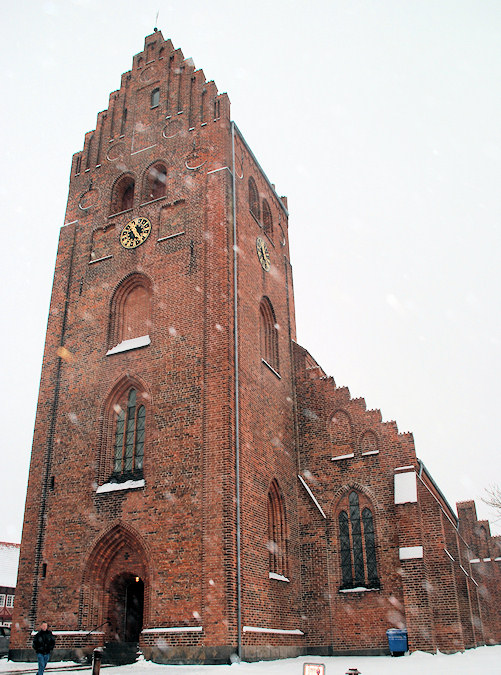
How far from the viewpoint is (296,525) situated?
68.4ft

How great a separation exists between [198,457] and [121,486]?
264cm

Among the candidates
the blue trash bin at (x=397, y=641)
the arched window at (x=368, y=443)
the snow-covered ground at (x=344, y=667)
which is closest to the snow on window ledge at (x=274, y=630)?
the snow-covered ground at (x=344, y=667)

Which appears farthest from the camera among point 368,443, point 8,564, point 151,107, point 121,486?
point 8,564

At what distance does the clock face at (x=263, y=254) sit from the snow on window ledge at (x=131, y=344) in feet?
18.7

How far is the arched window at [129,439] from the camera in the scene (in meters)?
18.5

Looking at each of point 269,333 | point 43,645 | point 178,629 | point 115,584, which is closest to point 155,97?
point 269,333

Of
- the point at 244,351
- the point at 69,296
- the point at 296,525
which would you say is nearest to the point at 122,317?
the point at 69,296

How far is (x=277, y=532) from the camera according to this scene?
19766 mm

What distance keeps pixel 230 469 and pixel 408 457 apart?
6572mm

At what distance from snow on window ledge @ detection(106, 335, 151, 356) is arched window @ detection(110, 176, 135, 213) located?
19.0 feet

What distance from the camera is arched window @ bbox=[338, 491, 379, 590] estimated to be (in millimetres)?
19359

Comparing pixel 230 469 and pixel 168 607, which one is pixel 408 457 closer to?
pixel 230 469


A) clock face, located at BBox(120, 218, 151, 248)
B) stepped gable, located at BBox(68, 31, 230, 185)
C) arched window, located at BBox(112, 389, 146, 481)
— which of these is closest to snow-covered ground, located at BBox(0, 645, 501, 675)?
arched window, located at BBox(112, 389, 146, 481)

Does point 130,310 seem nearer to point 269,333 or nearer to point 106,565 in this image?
point 269,333
